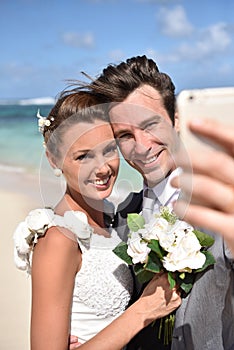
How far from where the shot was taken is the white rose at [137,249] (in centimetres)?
205

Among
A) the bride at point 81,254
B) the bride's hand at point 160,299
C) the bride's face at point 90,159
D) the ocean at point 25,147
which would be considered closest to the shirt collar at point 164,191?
the ocean at point 25,147

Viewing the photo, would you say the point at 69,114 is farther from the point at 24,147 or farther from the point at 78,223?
the point at 24,147

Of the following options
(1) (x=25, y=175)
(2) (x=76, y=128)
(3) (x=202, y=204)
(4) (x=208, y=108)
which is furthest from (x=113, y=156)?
(1) (x=25, y=175)

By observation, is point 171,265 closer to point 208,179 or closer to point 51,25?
point 208,179

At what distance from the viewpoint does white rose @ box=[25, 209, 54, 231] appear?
2.21 meters

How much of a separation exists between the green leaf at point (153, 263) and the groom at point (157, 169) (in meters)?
0.13

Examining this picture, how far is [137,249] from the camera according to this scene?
2.08 meters

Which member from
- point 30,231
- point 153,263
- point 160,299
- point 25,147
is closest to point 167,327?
point 160,299

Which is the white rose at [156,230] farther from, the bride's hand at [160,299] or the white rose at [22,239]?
the white rose at [22,239]

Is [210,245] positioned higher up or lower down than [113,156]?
lower down

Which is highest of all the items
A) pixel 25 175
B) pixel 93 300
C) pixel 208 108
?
pixel 208 108

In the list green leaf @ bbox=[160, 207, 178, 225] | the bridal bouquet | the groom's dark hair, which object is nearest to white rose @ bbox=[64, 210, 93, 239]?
the bridal bouquet

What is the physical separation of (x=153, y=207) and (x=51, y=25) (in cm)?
4555

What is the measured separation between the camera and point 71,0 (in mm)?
47719
